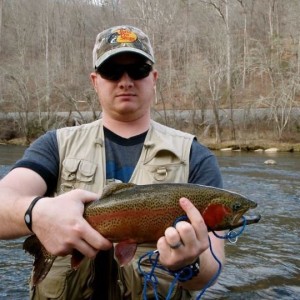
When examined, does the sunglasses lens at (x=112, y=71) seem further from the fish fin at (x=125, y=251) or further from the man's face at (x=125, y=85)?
the fish fin at (x=125, y=251)

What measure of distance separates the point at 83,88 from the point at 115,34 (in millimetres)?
33932

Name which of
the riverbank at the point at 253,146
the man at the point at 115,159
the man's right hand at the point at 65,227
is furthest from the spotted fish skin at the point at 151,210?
the riverbank at the point at 253,146

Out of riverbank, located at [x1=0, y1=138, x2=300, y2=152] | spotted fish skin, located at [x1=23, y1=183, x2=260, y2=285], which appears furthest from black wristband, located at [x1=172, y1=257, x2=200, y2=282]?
riverbank, located at [x1=0, y1=138, x2=300, y2=152]

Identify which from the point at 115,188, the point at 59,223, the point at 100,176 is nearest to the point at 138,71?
the point at 100,176

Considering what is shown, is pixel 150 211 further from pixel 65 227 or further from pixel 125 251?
pixel 65 227

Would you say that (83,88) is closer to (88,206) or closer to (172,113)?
(172,113)

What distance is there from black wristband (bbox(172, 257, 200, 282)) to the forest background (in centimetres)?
2439

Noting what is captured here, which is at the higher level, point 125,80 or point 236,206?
point 125,80

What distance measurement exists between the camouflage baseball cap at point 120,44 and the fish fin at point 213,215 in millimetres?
1174

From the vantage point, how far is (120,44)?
3.07 metres

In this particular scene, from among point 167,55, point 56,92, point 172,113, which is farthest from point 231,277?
point 167,55

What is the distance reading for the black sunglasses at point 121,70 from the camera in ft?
10.2

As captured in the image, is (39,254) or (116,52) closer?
(39,254)

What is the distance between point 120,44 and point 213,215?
131 cm
